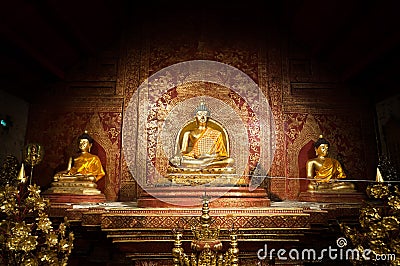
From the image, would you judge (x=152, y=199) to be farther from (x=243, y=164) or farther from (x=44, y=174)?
(x=44, y=174)

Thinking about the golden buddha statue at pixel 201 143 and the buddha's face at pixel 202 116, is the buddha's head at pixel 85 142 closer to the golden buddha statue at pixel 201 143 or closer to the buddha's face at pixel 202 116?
the golden buddha statue at pixel 201 143

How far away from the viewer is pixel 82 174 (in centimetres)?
416

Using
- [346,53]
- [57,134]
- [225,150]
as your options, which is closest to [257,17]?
[346,53]

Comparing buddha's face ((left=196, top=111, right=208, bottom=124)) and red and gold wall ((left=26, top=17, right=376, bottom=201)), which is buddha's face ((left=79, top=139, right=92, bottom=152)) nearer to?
red and gold wall ((left=26, top=17, right=376, bottom=201))

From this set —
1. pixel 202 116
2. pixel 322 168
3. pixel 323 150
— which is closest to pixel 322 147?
pixel 323 150

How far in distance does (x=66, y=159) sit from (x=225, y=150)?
2.00m

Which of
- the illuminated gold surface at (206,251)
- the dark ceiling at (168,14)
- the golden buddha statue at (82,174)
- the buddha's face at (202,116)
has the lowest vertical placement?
the illuminated gold surface at (206,251)

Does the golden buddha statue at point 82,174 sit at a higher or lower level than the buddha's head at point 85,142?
lower

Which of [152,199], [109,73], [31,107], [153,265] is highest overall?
[109,73]

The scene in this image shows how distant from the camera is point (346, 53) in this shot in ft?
15.0

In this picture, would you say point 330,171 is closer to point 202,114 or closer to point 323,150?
point 323,150

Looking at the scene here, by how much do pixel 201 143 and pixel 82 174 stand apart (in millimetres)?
1460

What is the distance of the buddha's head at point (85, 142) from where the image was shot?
4.36m

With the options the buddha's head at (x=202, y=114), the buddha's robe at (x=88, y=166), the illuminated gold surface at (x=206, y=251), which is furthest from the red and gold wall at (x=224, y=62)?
the illuminated gold surface at (x=206, y=251)
